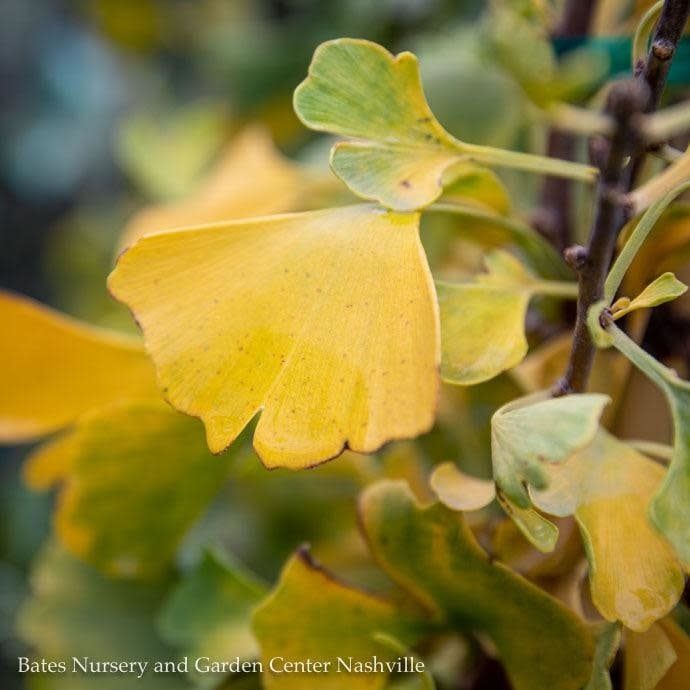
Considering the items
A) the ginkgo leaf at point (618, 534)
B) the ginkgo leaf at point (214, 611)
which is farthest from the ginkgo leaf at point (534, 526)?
the ginkgo leaf at point (214, 611)

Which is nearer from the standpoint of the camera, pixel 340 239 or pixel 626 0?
pixel 340 239

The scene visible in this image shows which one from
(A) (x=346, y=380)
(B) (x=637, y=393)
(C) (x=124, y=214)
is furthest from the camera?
(C) (x=124, y=214)

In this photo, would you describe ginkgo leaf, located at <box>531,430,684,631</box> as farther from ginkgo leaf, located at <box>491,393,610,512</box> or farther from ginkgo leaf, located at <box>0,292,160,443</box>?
ginkgo leaf, located at <box>0,292,160,443</box>

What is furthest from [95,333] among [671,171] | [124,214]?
[124,214]

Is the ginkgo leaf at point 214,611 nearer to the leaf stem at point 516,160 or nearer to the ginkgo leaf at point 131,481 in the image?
the ginkgo leaf at point 131,481

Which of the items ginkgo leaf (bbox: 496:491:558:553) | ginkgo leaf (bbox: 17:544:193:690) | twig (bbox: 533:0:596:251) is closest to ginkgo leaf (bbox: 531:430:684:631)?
ginkgo leaf (bbox: 496:491:558:553)

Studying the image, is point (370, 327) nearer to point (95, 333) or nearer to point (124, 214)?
point (95, 333)

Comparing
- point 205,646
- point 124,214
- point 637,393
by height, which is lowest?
point 124,214
